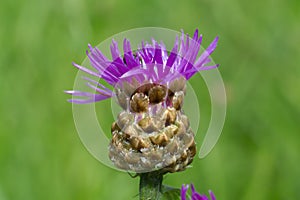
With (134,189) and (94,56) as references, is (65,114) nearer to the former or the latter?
(134,189)

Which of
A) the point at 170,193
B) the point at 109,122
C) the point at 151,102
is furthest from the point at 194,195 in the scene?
the point at 109,122

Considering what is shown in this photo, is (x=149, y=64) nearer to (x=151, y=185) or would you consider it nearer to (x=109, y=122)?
(x=151, y=185)

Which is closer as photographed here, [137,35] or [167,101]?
[167,101]

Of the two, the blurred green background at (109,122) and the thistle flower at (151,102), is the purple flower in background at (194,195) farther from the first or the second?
the blurred green background at (109,122)

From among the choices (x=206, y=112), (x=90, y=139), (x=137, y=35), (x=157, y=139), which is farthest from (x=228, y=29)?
(x=157, y=139)

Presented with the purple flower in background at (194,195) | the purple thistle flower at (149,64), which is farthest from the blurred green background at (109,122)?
the purple flower in background at (194,195)
